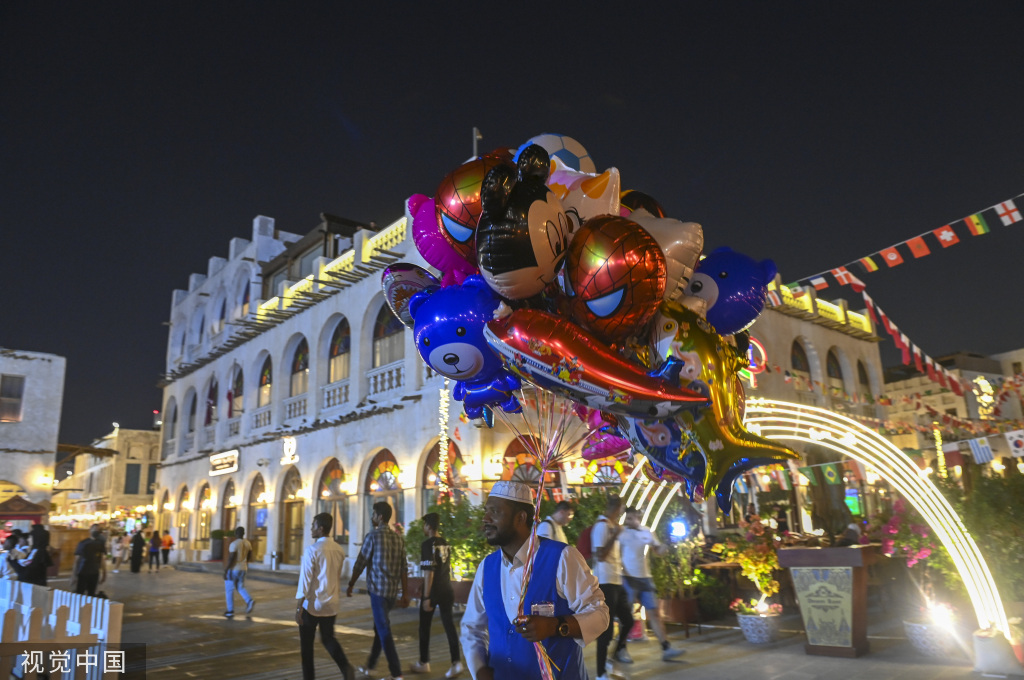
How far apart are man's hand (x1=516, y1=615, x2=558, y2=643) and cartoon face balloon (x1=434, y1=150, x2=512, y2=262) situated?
246cm

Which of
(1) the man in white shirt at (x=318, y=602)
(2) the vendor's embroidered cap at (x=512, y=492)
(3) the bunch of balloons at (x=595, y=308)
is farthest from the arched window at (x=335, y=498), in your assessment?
(2) the vendor's embroidered cap at (x=512, y=492)

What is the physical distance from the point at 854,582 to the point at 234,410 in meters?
21.7

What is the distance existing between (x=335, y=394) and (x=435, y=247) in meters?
14.8

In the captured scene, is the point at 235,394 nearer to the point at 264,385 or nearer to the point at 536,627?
the point at 264,385

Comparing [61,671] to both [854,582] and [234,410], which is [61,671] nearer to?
[854,582]

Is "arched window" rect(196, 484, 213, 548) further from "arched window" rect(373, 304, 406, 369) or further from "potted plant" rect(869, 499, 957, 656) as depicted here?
"potted plant" rect(869, 499, 957, 656)

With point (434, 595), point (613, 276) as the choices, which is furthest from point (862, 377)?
point (613, 276)

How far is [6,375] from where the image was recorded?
25422 millimetres

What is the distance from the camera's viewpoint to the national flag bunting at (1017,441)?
1070cm

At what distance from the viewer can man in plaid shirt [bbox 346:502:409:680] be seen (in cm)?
654

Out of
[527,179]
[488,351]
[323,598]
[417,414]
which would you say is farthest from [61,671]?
[417,414]

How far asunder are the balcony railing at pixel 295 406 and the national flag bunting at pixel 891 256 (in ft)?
50.2

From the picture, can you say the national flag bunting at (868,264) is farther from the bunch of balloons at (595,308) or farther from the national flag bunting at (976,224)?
the bunch of balloons at (595,308)

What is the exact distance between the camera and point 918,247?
11.0m
